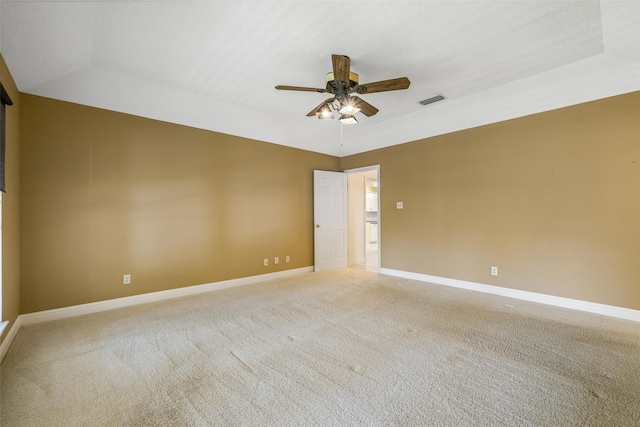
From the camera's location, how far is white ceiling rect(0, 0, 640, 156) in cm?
212

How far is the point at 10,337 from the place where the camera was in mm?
2547

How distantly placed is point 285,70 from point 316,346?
9.46 feet

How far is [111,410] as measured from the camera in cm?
166

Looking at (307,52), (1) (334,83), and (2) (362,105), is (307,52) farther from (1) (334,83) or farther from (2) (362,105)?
(2) (362,105)

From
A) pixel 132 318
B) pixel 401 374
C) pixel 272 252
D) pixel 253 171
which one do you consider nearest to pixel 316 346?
pixel 401 374

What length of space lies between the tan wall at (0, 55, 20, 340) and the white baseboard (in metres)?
5.32

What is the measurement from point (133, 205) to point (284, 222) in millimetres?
2491

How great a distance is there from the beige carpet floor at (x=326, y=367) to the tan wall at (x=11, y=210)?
418 millimetres

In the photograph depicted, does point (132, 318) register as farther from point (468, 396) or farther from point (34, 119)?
point (468, 396)

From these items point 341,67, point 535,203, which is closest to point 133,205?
point 341,67

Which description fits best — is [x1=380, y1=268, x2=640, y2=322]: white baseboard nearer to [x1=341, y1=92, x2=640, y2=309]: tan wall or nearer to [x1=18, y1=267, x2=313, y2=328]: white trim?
[x1=341, y1=92, x2=640, y2=309]: tan wall

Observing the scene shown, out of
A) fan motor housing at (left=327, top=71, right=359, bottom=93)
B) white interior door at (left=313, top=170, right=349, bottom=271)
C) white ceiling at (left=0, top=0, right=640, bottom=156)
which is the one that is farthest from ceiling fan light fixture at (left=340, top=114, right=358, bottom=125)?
white interior door at (left=313, top=170, right=349, bottom=271)

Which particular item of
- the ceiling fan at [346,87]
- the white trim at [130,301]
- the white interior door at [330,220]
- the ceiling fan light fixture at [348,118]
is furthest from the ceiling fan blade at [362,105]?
the white trim at [130,301]

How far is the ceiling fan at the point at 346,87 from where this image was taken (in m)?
2.34
